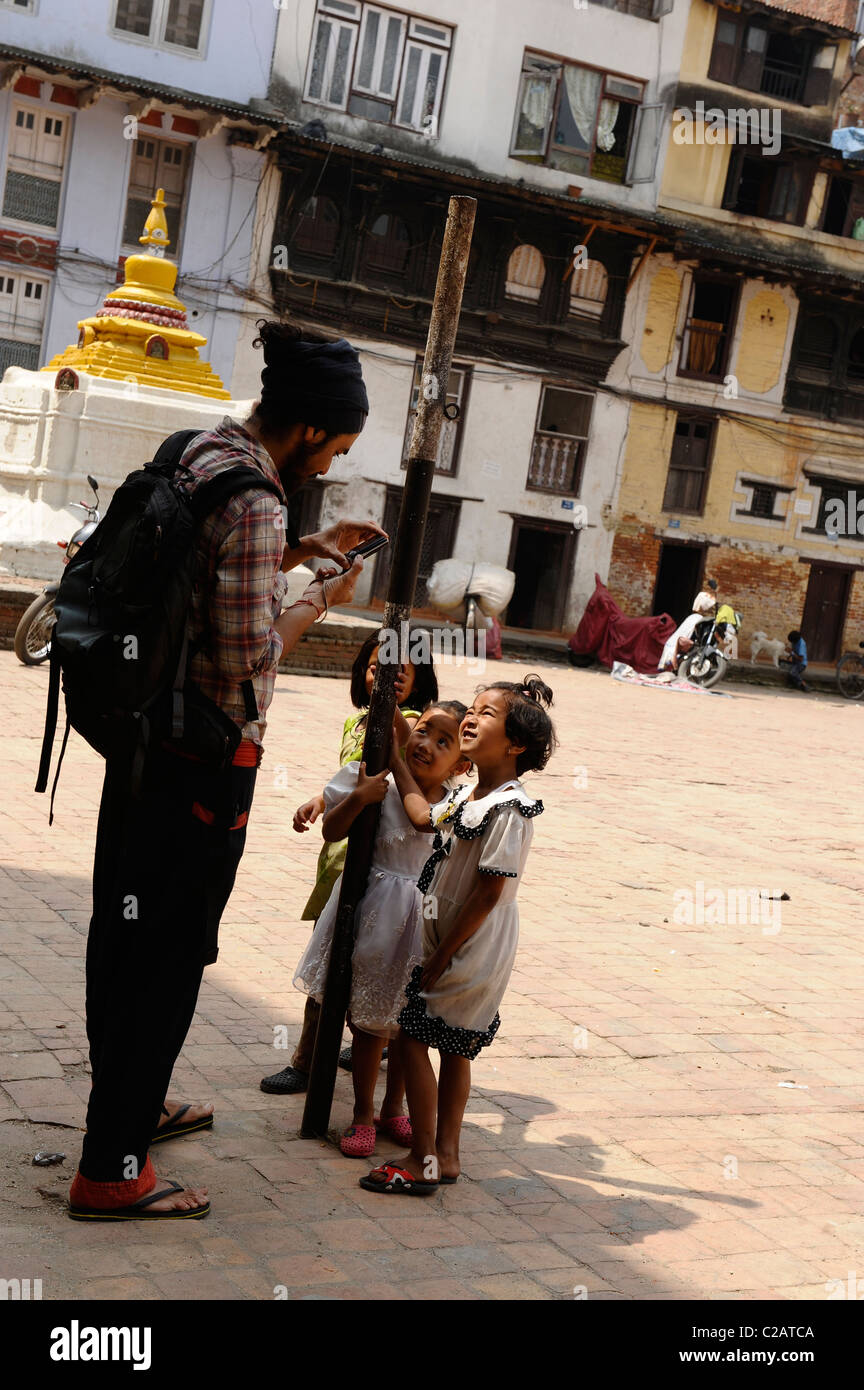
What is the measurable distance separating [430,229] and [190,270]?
15.4 feet

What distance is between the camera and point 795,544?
1224 inches

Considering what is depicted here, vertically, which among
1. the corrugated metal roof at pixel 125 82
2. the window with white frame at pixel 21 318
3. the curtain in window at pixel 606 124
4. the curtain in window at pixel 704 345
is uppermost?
the curtain in window at pixel 606 124

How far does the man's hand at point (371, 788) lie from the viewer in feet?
13.5

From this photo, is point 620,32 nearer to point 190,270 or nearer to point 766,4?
point 766,4

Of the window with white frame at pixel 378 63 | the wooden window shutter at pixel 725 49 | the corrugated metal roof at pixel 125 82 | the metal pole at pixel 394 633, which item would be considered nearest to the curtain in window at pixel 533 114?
the window with white frame at pixel 378 63

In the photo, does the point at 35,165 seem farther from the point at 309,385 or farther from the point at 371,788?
the point at 309,385

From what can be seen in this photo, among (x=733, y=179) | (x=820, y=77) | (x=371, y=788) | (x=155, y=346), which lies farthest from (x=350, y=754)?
(x=820, y=77)

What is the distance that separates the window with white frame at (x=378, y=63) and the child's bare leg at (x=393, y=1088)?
24.3m

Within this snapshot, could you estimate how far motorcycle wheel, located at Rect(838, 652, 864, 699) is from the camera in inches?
1169

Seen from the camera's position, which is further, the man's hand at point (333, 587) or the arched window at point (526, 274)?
the arched window at point (526, 274)

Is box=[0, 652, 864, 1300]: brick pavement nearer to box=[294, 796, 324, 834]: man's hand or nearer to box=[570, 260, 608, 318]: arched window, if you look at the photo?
box=[294, 796, 324, 834]: man's hand

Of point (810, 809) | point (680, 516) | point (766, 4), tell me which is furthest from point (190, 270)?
point (810, 809)

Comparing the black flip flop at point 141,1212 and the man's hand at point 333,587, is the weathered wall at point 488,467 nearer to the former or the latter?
the man's hand at point 333,587

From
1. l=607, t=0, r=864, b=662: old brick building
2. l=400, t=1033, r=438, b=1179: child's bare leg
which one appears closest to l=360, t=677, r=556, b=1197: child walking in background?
l=400, t=1033, r=438, b=1179: child's bare leg
